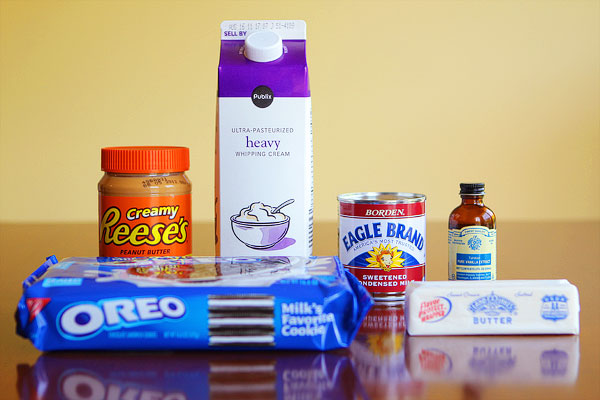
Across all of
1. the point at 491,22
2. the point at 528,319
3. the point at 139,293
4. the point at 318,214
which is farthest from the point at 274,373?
the point at 491,22

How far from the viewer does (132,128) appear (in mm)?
3170

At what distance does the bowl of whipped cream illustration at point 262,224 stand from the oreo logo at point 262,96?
148 mm

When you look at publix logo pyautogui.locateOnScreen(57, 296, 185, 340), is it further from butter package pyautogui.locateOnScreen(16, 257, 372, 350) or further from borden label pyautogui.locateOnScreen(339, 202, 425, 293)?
borden label pyautogui.locateOnScreen(339, 202, 425, 293)

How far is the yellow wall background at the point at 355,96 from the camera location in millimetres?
3141

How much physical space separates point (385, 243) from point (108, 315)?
39 centimetres

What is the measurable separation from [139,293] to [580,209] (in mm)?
2847

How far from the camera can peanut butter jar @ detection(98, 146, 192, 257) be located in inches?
39.3

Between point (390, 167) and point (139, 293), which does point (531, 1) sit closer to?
point (390, 167)

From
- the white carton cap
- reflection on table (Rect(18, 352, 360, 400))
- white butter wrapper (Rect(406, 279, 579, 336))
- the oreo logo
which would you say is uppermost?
the white carton cap

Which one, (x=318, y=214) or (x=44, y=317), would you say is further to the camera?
(x=318, y=214)

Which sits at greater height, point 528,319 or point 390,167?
point 390,167

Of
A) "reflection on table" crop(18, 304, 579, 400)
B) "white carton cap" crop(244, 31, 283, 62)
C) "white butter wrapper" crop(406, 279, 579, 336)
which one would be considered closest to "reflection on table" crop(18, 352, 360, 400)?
"reflection on table" crop(18, 304, 579, 400)

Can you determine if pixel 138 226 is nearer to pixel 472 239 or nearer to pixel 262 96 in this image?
pixel 262 96

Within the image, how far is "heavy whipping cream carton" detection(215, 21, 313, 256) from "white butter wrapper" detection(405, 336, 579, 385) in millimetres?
341
